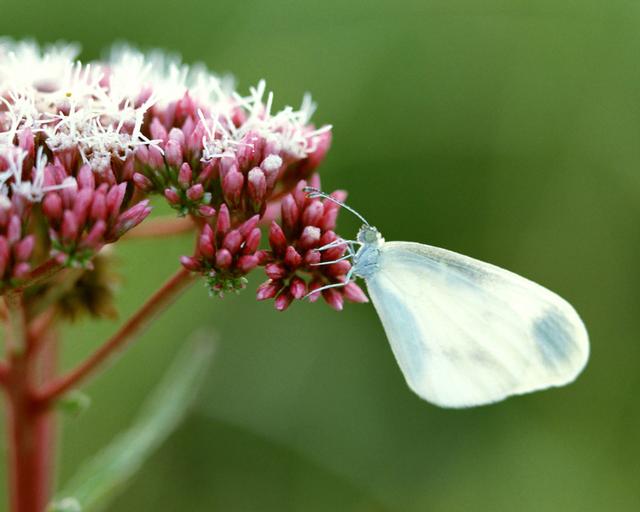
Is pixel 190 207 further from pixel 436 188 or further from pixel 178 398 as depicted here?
pixel 436 188

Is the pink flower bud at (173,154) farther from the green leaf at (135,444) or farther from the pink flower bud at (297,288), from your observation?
the green leaf at (135,444)

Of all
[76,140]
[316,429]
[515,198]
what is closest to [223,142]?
[76,140]

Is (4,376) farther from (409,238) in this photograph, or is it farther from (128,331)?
(409,238)

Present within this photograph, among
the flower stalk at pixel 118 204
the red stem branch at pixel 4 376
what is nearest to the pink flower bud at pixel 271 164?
the flower stalk at pixel 118 204

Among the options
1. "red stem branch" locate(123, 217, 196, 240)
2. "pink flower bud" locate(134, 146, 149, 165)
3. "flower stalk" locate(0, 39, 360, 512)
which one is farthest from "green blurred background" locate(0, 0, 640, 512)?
"pink flower bud" locate(134, 146, 149, 165)

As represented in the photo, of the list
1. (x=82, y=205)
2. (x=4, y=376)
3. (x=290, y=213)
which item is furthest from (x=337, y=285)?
(x=4, y=376)

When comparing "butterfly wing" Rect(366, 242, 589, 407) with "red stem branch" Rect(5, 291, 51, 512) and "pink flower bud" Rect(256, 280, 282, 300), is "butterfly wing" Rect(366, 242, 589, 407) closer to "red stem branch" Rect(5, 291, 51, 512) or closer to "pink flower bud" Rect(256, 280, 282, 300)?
"pink flower bud" Rect(256, 280, 282, 300)

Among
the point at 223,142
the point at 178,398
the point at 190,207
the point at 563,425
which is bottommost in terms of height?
the point at 563,425
